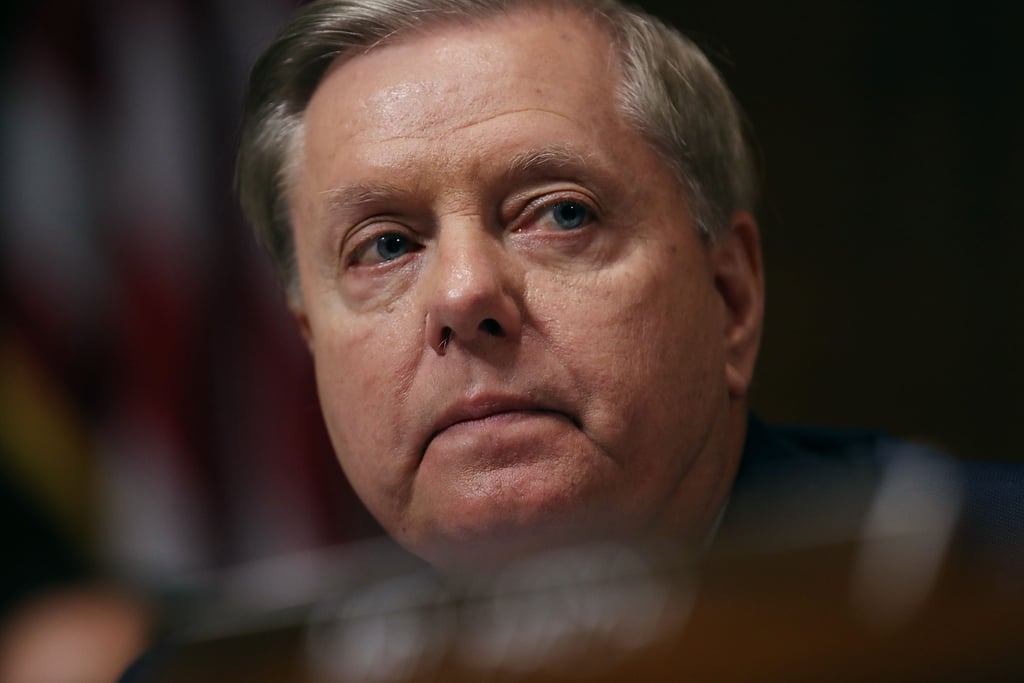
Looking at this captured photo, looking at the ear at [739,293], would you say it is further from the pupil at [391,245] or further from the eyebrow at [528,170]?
the pupil at [391,245]

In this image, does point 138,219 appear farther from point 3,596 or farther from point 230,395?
point 3,596

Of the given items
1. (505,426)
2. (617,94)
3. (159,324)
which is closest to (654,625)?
(505,426)

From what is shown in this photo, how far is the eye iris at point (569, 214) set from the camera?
144 cm

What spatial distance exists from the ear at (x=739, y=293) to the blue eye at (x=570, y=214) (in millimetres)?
233

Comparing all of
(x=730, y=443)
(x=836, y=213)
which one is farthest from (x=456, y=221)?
(x=836, y=213)

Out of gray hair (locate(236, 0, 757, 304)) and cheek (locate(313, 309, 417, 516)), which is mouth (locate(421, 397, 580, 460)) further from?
gray hair (locate(236, 0, 757, 304))

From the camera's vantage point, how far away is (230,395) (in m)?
2.65

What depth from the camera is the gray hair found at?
4.98 ft

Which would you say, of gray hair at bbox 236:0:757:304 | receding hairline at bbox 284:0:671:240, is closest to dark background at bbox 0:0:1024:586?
gray hair at bbox 236:0:757:304

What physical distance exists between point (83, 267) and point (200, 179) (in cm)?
36

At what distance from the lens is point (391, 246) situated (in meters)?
1.49

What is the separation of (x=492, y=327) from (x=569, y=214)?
215 mm

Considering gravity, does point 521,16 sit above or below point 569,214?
above

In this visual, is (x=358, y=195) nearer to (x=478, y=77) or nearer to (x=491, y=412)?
(x=478, y=77)
